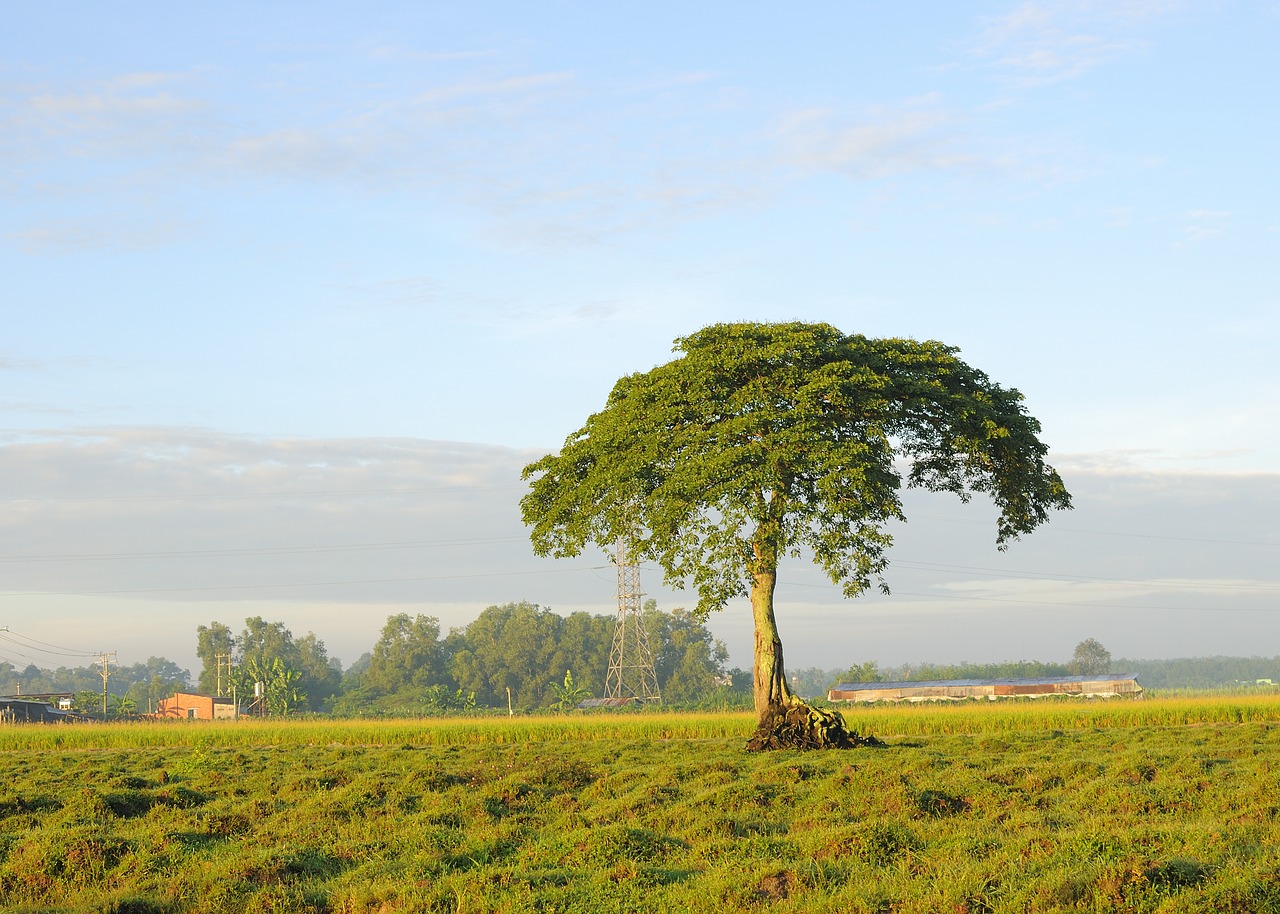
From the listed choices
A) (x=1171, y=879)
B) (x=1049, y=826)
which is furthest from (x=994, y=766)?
(x=1171, y=879)

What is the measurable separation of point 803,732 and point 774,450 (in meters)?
8.56

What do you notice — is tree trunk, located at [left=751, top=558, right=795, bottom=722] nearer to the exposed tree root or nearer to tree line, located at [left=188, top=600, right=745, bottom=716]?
the exposed tree root

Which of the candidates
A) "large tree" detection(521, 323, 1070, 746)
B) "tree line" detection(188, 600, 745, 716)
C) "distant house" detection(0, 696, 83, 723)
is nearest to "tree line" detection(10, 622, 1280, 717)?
"tree line" detection(188, 600, 745, 716)

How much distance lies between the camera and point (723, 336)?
39281 mm

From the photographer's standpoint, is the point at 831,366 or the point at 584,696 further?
the point at 584,696

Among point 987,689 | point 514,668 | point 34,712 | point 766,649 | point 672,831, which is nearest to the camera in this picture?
point 672,831

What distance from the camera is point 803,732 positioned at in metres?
35.5

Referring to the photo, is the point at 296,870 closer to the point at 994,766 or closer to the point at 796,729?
the point at 994,766

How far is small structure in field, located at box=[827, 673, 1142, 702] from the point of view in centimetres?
9844

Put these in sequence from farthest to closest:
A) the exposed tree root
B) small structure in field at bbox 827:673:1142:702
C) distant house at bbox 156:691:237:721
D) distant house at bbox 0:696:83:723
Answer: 1. distant house at bbox 156:691:237:721
2. distant house at bbox 0:696:83:723
3. small structure in field at bbox 827:673:1142:702
4. the exposed tree root

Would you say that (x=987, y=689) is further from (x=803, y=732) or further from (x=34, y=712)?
(x=34, y=712)

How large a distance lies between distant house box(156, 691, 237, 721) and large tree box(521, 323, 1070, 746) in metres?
100

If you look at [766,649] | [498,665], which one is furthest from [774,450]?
[498,665]

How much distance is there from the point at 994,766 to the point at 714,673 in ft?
478
